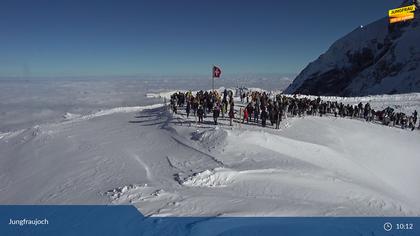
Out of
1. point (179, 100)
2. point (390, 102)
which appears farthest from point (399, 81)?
point (179, 100)

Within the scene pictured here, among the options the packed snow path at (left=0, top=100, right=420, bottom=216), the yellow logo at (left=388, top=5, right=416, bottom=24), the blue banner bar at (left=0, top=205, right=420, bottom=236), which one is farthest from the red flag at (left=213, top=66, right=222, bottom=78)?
the yellow logo at (left=388, top=5, right=416, bottom=24)

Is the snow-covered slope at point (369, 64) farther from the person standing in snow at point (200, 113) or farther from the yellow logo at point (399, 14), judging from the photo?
the person standing in snow at point (200, 113)

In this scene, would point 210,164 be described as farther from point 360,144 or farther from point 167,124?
point 360,144

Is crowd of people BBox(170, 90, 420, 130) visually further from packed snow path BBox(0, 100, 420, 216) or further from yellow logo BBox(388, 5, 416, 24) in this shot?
yellow logo BBox(388, 5, 416, 24)

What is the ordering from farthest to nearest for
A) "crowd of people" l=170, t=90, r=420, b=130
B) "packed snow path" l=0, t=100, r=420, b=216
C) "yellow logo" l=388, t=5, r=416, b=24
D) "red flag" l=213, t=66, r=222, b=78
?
"yellow logo" l=388, t=5, r=416, b=24 < "red flag" l=213, t=66, r=222, b=78 < "crowd of people" l=170, t=90, r=420, b=130 < "packed snow path" l=0, t=100, r=420, b=216

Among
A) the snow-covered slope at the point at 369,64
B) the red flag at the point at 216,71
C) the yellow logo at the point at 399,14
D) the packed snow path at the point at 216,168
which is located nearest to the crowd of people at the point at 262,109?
the packed snow path at the point at 216,168
